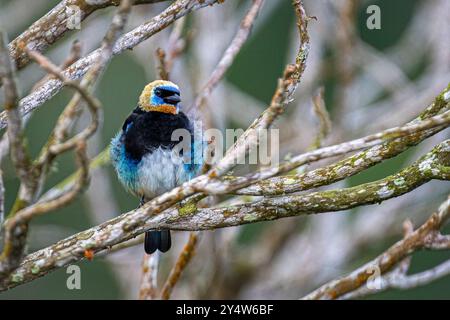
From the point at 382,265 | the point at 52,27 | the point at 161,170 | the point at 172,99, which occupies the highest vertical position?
the point at 172,99

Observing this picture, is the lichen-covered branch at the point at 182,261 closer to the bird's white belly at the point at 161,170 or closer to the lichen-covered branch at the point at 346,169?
the bird's white belly at the point at 161,170

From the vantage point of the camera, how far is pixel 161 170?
13.5 ft

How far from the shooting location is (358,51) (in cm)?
684

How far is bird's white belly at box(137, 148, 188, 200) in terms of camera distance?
13.5 feet

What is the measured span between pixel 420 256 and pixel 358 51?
5431 millimetres

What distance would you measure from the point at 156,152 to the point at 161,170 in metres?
0.10

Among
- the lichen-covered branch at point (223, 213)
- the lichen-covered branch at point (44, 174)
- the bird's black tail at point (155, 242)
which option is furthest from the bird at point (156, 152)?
the lichen-covered branch at point (44, 174)

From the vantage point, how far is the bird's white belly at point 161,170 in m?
4.12

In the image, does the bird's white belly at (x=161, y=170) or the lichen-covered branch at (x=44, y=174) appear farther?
the bird's white belly at (x=161, y=170)

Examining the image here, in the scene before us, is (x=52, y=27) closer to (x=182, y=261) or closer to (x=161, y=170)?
(x=161, y=170)

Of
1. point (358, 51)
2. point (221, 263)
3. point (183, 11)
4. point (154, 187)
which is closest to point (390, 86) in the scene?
point (358, 51)

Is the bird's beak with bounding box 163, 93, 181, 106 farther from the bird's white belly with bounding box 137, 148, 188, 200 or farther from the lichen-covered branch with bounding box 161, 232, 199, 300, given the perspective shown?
the lichen-covered branch with bounding box 161, 232, 199, 300

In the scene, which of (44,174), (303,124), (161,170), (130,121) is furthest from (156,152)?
(303,124)
